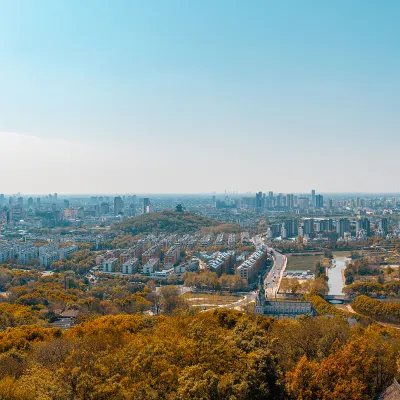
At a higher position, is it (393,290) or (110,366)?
(110,366)

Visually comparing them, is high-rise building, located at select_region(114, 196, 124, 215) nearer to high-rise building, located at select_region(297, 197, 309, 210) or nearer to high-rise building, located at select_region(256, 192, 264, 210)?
high-rise building, located at select_region(256, 192, 264, 210)

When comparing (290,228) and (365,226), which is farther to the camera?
(290,228)

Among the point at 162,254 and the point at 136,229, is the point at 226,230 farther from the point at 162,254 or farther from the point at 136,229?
the point at 162,254

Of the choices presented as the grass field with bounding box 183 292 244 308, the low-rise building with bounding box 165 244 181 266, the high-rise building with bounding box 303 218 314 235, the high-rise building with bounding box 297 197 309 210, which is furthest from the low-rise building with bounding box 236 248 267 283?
the high-rise building with bounding box 297 197 309 210

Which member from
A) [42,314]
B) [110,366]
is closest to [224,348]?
[110,366]

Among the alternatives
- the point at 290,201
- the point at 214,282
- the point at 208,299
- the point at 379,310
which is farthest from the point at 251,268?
the point at 290,201

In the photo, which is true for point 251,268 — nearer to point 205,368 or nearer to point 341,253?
point 341,253
